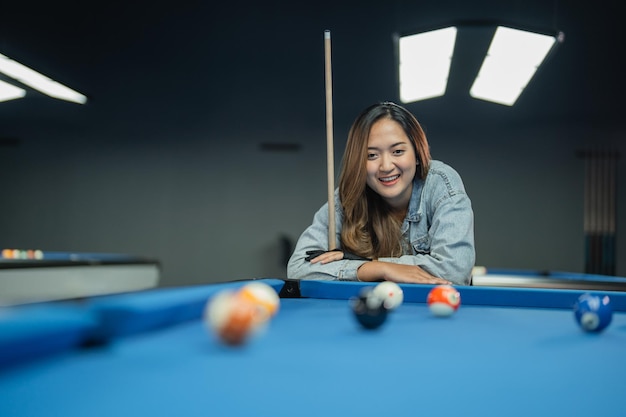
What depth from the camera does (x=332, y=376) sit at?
77 cm

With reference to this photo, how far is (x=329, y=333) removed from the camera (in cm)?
113

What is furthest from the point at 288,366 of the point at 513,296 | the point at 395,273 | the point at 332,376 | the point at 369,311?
the point at 395,273

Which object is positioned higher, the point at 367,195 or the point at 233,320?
the point at 367,195

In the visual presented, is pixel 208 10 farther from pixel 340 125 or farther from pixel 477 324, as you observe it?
pixel 477 324

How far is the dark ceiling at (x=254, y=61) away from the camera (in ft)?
22.4

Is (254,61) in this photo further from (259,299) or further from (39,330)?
(39,330)

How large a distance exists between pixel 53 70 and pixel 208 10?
2106mm

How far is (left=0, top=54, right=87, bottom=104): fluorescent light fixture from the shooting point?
484cm

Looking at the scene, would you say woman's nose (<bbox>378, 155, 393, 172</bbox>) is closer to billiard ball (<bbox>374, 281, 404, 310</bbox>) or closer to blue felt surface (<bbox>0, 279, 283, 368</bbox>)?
billiard ball (<bbox>374, 281, 404, 310</bbox>)

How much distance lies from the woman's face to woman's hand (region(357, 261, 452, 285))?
496mm

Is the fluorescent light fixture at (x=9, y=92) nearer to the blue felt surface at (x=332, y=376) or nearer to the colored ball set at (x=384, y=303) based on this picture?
the colored ball set at (x=384, y=303)

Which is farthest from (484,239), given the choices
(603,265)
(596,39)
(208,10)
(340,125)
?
(208,10)

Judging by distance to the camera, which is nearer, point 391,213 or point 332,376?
point 332,376

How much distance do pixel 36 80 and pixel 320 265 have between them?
183 inches
